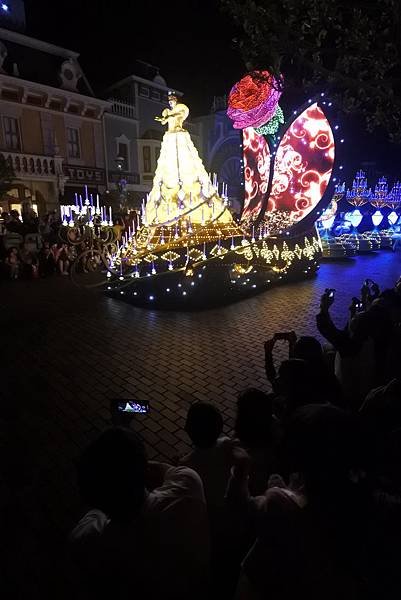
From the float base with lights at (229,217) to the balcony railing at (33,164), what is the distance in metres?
14.4

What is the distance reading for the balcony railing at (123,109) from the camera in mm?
26962

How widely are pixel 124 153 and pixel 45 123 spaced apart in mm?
6625

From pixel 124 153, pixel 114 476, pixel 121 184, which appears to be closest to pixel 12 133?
pixel 121 184

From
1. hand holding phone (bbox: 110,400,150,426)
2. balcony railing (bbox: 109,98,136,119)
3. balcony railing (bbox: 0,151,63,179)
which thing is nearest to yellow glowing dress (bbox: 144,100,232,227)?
hand holding phone (bbox: 110,400,150,426)

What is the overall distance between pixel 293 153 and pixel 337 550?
1183 cm

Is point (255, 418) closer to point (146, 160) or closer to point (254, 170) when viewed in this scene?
point (254, 170)

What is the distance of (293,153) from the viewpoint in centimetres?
1157

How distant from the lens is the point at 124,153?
91.4 ft

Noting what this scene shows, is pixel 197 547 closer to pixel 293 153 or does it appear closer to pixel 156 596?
pixel 156 596

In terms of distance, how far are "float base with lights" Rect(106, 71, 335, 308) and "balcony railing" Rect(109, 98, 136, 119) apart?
61.5 feet

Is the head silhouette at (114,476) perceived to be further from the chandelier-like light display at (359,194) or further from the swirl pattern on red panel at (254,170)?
the chandelier-like light display at (359,194)

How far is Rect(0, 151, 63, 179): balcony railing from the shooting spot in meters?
20.9

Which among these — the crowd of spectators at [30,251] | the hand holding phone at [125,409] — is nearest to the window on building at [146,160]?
the crowd of spectators at [30,251]

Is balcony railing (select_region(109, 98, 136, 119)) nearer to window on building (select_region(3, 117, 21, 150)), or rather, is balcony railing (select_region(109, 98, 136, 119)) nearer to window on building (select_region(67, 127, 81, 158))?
window on building (select_region(67, 127, 81, 158))
